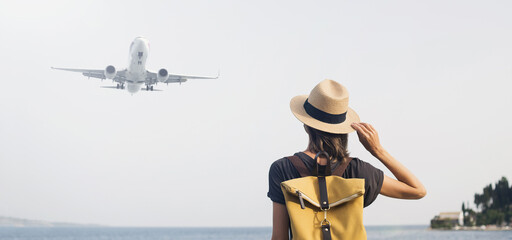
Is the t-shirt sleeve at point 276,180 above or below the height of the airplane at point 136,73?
below

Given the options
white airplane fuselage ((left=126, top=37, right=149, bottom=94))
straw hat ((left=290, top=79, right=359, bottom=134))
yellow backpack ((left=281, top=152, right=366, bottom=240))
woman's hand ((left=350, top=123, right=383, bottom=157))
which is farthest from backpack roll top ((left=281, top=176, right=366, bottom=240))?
white airplane fuselage ((left=126, top=37, right=149, bottom=94))

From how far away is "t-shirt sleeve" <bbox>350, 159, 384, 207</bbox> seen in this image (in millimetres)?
2945

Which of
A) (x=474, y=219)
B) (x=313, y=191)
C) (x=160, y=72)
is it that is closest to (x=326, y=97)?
(x=313, y=191)

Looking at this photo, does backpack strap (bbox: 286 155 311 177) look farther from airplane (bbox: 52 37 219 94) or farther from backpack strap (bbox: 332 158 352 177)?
airplane (bbox: 52 37 219 94)

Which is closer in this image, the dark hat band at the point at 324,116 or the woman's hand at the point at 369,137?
the woman's hand at the point at 369,137

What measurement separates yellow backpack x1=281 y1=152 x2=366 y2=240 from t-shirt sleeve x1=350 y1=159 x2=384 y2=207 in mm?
143

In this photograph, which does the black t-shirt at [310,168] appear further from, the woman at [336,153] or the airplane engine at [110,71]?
the airplane engine at [110,71]

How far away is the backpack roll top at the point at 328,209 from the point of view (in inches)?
107

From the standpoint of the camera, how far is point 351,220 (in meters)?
2.76

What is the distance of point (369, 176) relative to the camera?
2.95 m

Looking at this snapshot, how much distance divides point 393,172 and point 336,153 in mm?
333

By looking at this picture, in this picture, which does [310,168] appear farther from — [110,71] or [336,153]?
[110,71]

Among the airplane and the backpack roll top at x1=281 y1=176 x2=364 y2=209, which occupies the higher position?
the airplane

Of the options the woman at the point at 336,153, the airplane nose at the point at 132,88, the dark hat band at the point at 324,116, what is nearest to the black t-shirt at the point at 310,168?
the woman at the point at 336,153
